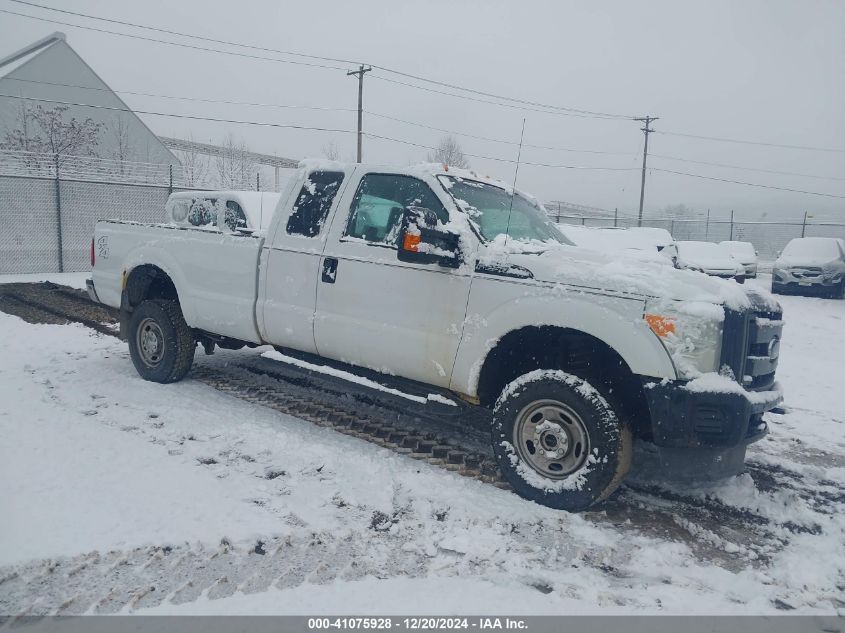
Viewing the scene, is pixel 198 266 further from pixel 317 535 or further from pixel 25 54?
pixel 25 54

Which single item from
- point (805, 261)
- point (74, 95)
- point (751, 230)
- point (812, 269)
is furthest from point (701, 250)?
point (74, 95)

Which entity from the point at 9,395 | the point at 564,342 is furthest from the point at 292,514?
the point at 9,395

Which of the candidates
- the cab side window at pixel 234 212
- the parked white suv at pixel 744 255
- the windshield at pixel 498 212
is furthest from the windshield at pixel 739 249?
the windshield at pixel 498 212

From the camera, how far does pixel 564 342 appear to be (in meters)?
4.02

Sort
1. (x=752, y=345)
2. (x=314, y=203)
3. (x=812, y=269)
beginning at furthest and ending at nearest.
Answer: (x=812, y=269) → (x=314, y=203) → (x=752, y=345)

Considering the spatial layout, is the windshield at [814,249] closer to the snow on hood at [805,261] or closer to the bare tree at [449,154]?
the snow on hood at [805,261]

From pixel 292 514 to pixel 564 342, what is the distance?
1.99m

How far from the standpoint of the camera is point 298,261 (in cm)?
484

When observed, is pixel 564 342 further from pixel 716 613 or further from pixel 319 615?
pixel 319 615

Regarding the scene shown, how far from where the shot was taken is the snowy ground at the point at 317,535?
281cm

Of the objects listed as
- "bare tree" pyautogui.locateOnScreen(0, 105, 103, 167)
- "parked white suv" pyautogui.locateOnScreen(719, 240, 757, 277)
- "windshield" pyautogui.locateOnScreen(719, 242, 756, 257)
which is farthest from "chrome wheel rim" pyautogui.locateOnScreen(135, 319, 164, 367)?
"bare tree" pyautogui.locateOnScreen(0, 105, 103, 167)

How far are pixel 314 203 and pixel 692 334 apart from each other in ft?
9.91

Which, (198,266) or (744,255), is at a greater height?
(744,255)

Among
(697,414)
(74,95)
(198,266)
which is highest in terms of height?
(74,95)
